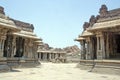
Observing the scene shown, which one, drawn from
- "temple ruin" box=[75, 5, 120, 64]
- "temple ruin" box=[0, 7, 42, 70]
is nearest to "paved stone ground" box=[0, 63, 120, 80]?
"temple ruin" box=[0, 7, 42, 70]

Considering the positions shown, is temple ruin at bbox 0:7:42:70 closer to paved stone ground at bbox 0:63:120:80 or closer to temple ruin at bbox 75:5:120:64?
paved stone ground at bbox 0:63:120:80

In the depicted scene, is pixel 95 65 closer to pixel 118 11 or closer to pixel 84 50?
pixel 118 11

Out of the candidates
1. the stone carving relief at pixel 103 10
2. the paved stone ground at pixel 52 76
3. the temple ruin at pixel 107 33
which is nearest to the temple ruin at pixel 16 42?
the paved stone ground at pixel 52 76

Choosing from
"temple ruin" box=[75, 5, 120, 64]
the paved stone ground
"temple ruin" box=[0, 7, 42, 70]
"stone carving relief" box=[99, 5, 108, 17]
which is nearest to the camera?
the paved stone ground

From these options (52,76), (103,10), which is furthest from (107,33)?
(52,76)

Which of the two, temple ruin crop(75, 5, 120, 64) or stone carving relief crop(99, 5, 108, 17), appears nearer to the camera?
temple ruin crop(75, 5, 120, 64)

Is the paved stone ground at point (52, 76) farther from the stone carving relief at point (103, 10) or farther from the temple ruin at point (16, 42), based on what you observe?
the stone carving relief at point (103, 10)

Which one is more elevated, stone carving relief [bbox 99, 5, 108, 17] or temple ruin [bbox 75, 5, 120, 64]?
stone carving relief [bbox 99, 5, 108, 17]

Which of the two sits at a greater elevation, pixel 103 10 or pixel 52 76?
pixel 103 10

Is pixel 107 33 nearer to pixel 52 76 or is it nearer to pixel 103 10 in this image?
pixel 103 10

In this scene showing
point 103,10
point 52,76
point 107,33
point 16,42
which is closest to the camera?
point 52,76

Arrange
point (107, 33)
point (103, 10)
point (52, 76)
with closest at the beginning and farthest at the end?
point (52, 76)
point (107, 33)
point (103, 10)

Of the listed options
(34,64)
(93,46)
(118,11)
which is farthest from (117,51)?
(34,64)

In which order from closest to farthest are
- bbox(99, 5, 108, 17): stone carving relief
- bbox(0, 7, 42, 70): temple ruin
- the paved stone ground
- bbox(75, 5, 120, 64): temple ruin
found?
the paved stone ground → bbox(75, 5, 120, 64): temple ruin → bbox(0, 7, 42, 70): temple ruin → bbox(99, 5, 108, 17): stone carving relief
